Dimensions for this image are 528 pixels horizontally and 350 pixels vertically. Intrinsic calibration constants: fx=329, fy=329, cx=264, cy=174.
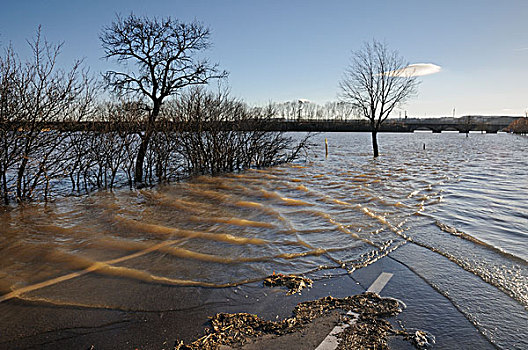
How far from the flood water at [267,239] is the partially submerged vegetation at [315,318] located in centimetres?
102

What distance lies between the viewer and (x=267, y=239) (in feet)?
23.1

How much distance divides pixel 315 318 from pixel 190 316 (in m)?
1.48

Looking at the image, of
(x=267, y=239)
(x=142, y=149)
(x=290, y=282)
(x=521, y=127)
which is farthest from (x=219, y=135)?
(x=521, y=127)

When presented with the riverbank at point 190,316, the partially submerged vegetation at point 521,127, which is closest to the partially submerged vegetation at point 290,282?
the riverbank at point 190,316

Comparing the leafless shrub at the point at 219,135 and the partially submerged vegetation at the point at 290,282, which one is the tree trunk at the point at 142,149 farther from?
the partially submerged vegetation at the point at 290,282

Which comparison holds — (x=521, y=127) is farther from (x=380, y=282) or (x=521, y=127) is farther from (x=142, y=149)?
(x=380, y=282)

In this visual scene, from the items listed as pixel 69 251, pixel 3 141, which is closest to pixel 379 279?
pixel 69 251

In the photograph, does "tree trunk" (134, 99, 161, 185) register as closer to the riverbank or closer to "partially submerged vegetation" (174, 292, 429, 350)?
the riverbank

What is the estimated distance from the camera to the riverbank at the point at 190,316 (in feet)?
11.3

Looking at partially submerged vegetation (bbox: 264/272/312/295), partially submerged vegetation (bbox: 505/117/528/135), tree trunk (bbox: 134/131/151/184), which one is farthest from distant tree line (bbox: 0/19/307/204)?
partially submerged vegetation (bbox: 505/117/528/135)

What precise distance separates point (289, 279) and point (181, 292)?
5.19 feet

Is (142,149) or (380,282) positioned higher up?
(142,149)

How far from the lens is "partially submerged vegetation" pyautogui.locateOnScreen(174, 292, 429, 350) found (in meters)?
3.38

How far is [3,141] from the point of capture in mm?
8953
